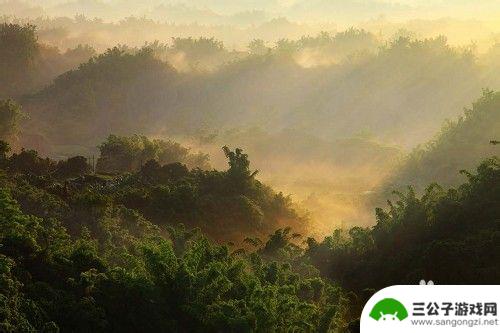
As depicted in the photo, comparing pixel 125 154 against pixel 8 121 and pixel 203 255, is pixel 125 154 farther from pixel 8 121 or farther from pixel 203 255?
pixel 203 255

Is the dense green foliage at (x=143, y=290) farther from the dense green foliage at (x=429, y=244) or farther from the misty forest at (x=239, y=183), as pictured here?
the dense green foliage at (x=429, y=244)

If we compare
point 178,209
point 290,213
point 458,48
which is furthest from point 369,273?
point 458,48

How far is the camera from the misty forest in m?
12.7

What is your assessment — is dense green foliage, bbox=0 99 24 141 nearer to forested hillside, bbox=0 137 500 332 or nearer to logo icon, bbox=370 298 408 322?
forested hillside, bbox=0 137 500 332

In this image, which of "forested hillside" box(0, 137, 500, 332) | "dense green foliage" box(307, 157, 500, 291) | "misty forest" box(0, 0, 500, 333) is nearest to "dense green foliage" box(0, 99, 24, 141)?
"misty forest" box(0, 0, 500, 333)

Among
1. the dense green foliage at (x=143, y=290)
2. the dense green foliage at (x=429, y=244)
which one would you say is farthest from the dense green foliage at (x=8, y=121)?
the dense green foliage at (x=143, y=290)

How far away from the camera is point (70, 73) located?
310 feet

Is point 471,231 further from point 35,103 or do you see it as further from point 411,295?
point 35,103

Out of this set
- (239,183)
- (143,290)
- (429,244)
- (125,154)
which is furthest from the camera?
(125,154)

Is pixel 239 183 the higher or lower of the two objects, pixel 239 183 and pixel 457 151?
the lower

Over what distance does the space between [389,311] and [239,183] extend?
82.0 ft

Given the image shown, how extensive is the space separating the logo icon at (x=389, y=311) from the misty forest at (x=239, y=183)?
20.5 ft

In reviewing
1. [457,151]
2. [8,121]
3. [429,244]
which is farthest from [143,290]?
[8,121]

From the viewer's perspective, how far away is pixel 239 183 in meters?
30.9
